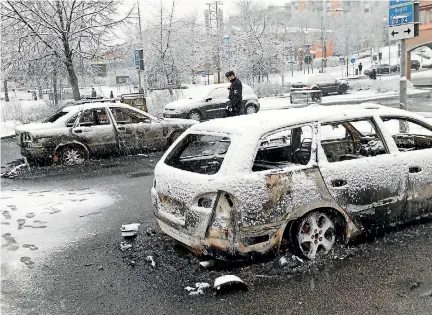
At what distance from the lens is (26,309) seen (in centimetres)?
423

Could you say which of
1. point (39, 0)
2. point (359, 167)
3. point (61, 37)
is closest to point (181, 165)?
point (359, 167)

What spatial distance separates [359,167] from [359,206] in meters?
0.41

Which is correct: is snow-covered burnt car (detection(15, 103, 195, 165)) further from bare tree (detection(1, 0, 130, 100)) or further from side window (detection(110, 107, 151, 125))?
bare tree (detection(1, 0, 130, 100))

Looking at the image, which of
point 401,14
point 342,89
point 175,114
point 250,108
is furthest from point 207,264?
point 342,89

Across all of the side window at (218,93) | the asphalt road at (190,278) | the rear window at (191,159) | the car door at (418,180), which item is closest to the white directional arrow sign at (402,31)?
the car door at (418,180)

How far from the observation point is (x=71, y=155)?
11.2 meters

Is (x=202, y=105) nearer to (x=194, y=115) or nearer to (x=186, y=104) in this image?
(x=194, y=115)

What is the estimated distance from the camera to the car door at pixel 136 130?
11.8m

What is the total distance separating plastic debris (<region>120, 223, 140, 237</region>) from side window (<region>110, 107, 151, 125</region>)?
5.77m

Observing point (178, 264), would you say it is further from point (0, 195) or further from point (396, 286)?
point (0, 195)

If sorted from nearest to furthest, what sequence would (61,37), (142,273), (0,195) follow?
(142,273)
(0,195)
(61,37)

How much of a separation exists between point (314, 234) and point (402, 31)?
6269mm

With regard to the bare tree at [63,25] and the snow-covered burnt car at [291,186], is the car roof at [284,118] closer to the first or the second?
the snow-covered burnt car at [291,186]

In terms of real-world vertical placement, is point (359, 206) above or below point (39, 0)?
below
